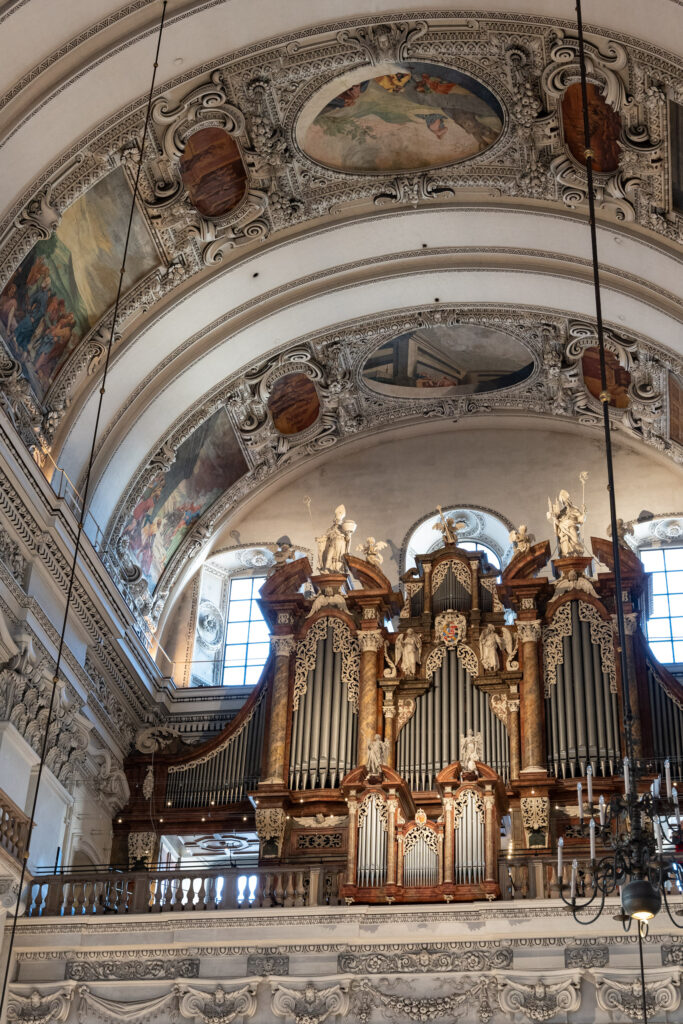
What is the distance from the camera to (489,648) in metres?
19.1

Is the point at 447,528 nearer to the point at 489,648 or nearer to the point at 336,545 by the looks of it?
the point at 336,545

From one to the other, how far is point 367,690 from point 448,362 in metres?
5.98

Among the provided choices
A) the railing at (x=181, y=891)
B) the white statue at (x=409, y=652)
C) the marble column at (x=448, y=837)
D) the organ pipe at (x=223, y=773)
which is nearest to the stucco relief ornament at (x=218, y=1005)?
the railing at (x=181, y=891)

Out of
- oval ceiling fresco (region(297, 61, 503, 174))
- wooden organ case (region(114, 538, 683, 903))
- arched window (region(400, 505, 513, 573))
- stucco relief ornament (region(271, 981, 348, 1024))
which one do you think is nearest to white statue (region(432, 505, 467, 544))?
wooden organ case (region(114, 538, 683, 903))

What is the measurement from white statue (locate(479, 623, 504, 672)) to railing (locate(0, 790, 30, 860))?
257 inches

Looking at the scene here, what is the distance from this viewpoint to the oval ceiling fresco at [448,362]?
2172 centimetres

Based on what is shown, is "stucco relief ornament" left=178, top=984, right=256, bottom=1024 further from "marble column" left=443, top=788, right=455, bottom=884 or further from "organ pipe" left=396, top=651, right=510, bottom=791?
"organ pipe" left=396, top=651, right=510, bottom=791

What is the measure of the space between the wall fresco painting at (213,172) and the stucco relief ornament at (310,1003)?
32.6 ft

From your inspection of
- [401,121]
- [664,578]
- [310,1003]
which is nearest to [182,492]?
[401,121]

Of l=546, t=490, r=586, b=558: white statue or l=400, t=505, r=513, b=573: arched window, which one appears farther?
l=400, t=505, r=513, b=573: arched window

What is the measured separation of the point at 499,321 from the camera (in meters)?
21.2

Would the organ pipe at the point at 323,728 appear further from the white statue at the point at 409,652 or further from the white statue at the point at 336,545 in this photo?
the white statue at the point at 336,545

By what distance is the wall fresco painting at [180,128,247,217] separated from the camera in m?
18.0

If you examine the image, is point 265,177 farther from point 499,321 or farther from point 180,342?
point 499,321
